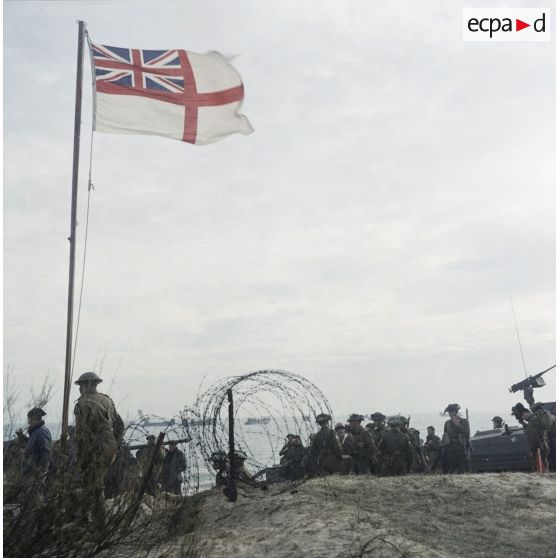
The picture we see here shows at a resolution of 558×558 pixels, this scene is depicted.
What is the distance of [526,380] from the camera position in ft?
69.1

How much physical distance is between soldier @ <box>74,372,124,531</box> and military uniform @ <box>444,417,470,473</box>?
9.38 meters

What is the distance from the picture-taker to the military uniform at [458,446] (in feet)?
53.5

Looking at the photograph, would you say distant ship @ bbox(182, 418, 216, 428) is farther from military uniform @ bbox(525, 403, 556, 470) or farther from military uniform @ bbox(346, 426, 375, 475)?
military uniform @ bbox(525, 403, 556, 470)

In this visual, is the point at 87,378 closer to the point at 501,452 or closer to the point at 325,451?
the point at 325,451

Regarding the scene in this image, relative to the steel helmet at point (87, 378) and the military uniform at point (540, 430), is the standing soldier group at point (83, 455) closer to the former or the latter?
the steel helmet at point (87, 378)

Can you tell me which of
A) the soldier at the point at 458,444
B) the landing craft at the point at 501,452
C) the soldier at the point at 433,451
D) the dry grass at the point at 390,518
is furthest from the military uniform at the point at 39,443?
the landing craft at the point at 501,452

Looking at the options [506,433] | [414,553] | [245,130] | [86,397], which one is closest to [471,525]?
[414,553]

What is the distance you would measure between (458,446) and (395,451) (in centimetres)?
204

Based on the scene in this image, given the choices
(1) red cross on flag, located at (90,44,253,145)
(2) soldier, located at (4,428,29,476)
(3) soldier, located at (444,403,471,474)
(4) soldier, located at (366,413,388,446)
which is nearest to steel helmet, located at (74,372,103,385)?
(2) soldier, located at (4,428,29,476)

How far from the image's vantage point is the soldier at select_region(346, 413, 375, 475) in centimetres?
1517

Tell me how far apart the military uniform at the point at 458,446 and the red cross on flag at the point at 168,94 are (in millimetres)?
9267

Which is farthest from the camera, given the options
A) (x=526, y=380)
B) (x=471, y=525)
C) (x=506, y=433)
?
(x=526, y=380)

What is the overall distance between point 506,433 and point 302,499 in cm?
1015

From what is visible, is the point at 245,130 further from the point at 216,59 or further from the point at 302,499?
the point at 302,499
